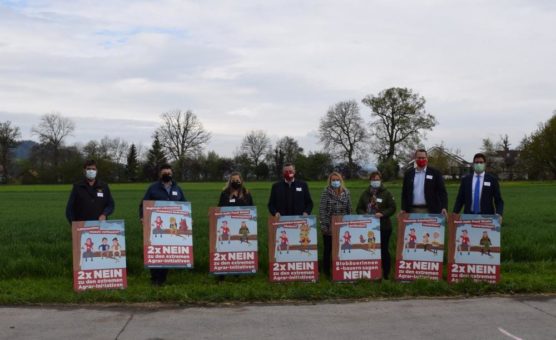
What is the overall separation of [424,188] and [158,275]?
15.1ft

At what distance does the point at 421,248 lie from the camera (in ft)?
31.0

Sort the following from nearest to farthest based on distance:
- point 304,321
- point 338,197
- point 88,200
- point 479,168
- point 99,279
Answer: point 304,321, point 99,279, point 88,200, point 479,168, point 338,197

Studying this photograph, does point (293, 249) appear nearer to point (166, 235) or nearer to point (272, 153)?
point (166, 235)

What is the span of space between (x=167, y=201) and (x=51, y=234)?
6.30 meters

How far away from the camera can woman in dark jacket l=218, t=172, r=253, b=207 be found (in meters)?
9.97

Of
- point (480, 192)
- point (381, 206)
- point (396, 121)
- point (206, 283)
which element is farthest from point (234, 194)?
point (396, 121)

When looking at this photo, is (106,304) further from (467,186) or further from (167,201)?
(467,186)

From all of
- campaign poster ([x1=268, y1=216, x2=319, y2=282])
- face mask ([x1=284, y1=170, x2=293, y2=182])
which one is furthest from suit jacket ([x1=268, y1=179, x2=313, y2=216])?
campaign poster ([x1=268, y1=216, x2=319, y2=282])

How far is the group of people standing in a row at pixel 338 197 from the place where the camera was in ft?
31.4

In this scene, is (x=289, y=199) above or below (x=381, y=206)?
above

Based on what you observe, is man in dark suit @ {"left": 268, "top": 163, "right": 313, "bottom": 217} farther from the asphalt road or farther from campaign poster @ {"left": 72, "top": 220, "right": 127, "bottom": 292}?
campaign poster @ {"left": 72, "top": 220, "right": 127, "bottom": 292}

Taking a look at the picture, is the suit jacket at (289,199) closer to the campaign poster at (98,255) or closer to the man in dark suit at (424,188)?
the man in dark suit at (424,188)

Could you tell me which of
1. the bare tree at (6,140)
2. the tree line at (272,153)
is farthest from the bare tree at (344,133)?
the bare tree at (6,140)

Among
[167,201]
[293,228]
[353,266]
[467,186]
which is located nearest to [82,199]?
[167,201]
